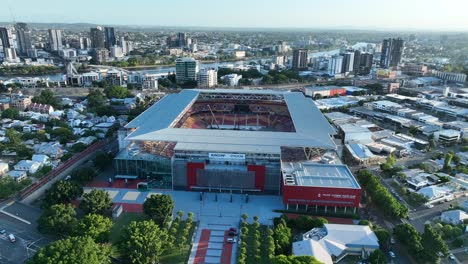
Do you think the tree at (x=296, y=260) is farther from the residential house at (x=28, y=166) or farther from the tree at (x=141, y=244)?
the residential house at (x=28, y=166)

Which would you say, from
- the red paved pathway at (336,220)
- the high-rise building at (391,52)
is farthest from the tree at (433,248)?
the high-rise building at (391,52)

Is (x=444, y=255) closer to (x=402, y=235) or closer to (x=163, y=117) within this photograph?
(x=402, y=235)

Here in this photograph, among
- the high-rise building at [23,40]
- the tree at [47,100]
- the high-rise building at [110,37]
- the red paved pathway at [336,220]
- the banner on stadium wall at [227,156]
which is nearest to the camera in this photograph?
the red paved pathway at [336,220]

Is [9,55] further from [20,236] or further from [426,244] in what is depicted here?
[426,244]

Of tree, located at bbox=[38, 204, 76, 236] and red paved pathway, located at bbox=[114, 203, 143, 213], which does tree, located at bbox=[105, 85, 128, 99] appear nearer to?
red paved pathway, located at bbox=[114, 203, 143, 213]

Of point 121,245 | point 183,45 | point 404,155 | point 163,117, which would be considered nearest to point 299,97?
point 404,155
